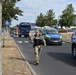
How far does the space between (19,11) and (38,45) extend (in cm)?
949

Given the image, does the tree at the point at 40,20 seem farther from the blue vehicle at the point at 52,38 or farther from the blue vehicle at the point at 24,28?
the blue vehicle at the point at 52,38

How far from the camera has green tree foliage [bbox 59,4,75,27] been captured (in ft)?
220

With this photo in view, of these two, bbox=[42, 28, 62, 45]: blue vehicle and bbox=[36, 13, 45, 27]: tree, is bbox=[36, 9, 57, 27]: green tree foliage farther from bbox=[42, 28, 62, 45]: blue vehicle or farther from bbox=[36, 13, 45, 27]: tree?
bbox=[42, 28, 62, 45]: blue vehicle

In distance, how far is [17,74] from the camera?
983cm

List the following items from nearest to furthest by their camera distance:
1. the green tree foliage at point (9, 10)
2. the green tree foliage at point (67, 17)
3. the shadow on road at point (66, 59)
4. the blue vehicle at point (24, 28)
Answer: the shadow on road at point (66, 59)
the green tree foliage at point (9, 10)
the blue vehicle at point (24, 28)
the green tree foliage at point (67, 17)

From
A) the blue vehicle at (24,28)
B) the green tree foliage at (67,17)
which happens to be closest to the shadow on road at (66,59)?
the blue vehicle at (24,28)

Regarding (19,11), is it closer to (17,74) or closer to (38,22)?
(17,74)

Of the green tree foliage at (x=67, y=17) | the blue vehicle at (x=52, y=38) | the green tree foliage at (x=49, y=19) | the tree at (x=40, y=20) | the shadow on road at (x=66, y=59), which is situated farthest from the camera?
the tree at (x=40, y=20)

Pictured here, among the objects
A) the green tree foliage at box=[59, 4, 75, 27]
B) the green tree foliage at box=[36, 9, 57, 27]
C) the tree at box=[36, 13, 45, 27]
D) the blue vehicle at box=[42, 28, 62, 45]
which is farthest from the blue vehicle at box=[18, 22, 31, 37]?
the tree at box=[36, 13, 45, 27]

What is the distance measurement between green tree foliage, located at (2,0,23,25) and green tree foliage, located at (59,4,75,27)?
45.0 meters

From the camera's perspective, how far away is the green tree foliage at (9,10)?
21.4m

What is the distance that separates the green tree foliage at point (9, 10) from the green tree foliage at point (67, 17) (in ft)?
148

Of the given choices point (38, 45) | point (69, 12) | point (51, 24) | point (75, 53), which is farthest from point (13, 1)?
point (51, 24)

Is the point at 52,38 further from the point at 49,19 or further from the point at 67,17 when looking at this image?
the point at 49,19
